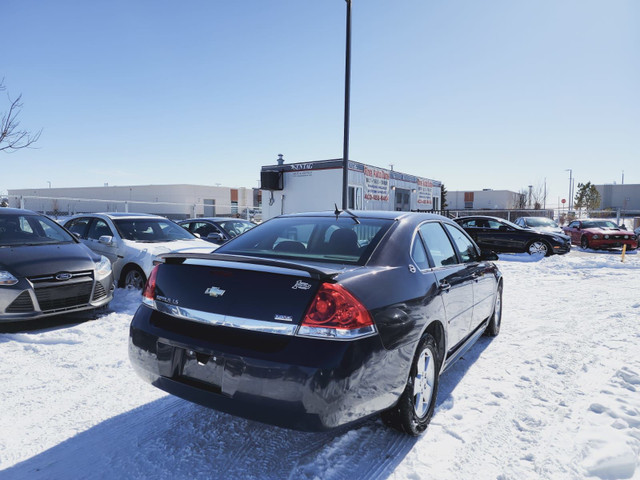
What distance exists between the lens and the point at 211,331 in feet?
7.70

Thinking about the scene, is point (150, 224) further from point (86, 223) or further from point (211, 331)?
point (211, 331)

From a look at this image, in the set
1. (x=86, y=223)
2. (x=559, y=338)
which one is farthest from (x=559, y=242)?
(x=86, y=223)

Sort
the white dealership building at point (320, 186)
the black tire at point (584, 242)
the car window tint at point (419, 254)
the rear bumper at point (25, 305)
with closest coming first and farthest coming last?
the car window tint at point (419, 254), the rear bumper at point (25, 305), the black tire at point (584, 242), the white dealership building at point (320, 186)

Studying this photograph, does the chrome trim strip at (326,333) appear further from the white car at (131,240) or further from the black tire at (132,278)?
the black tire at (132,278)

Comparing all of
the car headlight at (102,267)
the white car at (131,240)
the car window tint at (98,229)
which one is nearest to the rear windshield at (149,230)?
the white car at (131,240)

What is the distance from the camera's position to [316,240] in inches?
127

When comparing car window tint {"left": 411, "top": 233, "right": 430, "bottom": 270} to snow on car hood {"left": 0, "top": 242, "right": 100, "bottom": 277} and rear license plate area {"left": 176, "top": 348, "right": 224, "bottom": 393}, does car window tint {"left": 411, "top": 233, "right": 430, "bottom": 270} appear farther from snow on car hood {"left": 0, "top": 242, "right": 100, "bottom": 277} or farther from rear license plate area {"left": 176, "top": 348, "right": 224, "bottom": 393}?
snow on car hood {"left": 0, "top": 242, "right": 100, "bottom": 277}

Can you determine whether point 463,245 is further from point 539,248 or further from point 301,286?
point 539,248

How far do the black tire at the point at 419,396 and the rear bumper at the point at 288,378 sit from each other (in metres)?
0.23

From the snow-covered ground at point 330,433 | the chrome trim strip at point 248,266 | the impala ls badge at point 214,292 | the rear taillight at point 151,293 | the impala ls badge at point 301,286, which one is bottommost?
the snow-covered ground at point 330,433

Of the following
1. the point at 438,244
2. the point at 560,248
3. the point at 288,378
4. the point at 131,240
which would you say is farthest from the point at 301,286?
the point at 560,248

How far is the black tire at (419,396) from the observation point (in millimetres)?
2662

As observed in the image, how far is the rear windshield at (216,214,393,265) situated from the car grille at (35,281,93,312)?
9.69ft

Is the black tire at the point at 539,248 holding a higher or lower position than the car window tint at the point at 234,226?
lower
